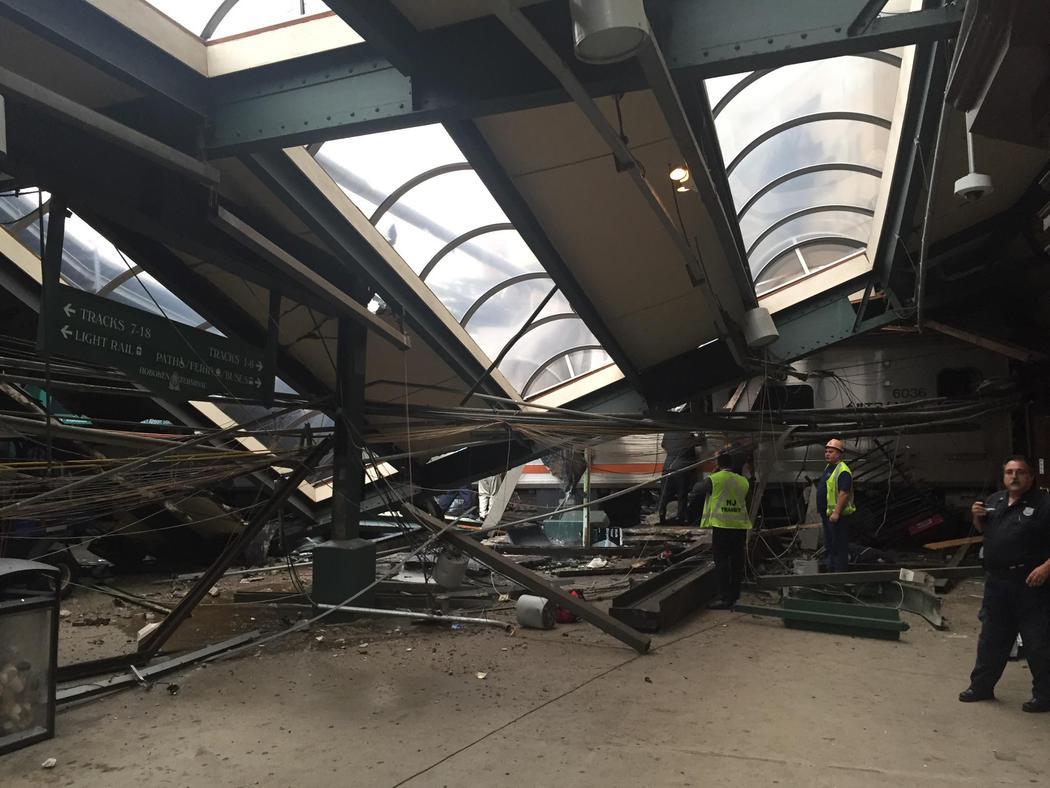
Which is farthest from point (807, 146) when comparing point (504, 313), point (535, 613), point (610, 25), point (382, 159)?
point (535, 613)

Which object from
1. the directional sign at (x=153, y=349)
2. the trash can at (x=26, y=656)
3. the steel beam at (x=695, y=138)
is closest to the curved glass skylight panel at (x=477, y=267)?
the steel beam at (x=695, y=138)

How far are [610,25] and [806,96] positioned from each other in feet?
14.4

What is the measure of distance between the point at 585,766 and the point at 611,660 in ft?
6.10

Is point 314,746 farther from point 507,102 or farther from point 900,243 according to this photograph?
point 900,243

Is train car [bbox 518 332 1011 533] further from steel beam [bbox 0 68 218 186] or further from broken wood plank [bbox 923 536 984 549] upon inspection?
steel beam [bbox 0 68 218 186]

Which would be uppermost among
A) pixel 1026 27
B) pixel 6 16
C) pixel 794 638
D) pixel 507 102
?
pixel 6 16

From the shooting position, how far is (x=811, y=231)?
28.2 feet

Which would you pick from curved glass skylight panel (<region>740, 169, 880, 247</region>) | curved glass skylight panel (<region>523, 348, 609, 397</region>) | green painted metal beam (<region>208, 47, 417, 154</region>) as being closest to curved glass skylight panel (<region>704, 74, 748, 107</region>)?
curved glass skylight panel (<region>740, 169, 880, 247</region>)

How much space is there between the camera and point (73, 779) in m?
3.25

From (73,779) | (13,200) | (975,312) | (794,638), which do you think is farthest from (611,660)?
(975,312)

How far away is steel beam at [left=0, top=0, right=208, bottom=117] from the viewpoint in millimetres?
3557

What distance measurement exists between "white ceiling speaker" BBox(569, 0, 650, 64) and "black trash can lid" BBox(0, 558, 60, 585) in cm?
392

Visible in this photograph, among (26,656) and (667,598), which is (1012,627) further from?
(26,656)

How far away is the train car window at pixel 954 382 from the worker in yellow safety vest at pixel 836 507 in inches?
180
